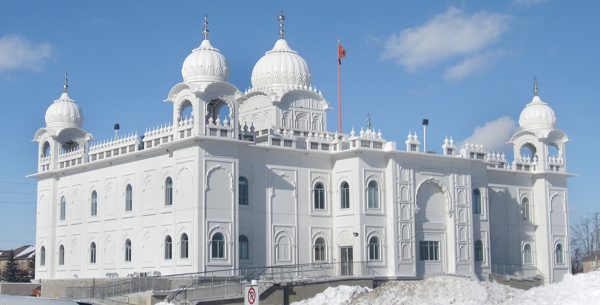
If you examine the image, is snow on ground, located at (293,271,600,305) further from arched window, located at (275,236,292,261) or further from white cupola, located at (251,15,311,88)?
white cupola, located at (251,15,311,88)

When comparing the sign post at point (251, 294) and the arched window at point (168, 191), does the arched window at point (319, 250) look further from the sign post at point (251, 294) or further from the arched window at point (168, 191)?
the sign post at point (251, 294)

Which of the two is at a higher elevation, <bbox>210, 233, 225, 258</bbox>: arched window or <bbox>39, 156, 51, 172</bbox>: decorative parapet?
<bbox>39, 156, 51, 172</bbox>: decorative parapet

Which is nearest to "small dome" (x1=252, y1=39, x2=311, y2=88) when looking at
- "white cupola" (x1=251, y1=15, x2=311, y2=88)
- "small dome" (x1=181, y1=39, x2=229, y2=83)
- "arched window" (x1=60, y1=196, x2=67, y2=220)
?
"white cupola" (x1=251, y1=15, x2=311, y2=88)

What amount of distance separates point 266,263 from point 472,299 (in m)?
18.2

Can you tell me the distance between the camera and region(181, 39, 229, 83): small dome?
49656mm

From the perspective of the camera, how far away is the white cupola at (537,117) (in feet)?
200

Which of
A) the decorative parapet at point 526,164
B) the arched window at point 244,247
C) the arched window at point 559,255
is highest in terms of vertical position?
the decorative parapet at point 526,164

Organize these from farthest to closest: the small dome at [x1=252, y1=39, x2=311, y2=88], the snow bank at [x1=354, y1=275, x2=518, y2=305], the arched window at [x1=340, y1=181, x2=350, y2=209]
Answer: the small dome at [x1=252, y1=39, x2=311, y2=88]
the arched window at [x1=340, y1=181, x2=350, y2=209]
the snow bank at [x1=354, y1=275, x2=518, y2=305]

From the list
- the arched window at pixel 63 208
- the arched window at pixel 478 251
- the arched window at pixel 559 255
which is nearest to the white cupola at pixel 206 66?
the arched window at pixel 63 208

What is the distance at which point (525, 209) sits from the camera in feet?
199

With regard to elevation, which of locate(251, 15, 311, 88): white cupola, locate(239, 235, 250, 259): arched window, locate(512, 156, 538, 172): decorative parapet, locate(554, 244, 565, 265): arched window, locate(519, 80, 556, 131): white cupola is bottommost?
locate(554, 244, 565, 265): arched window

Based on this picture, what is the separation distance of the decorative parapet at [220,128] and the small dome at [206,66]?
363 cm

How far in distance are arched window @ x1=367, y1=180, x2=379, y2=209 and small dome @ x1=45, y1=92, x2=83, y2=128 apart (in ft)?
65.4

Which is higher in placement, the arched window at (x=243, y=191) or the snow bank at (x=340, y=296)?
the arched window at (x=243, y=191)
